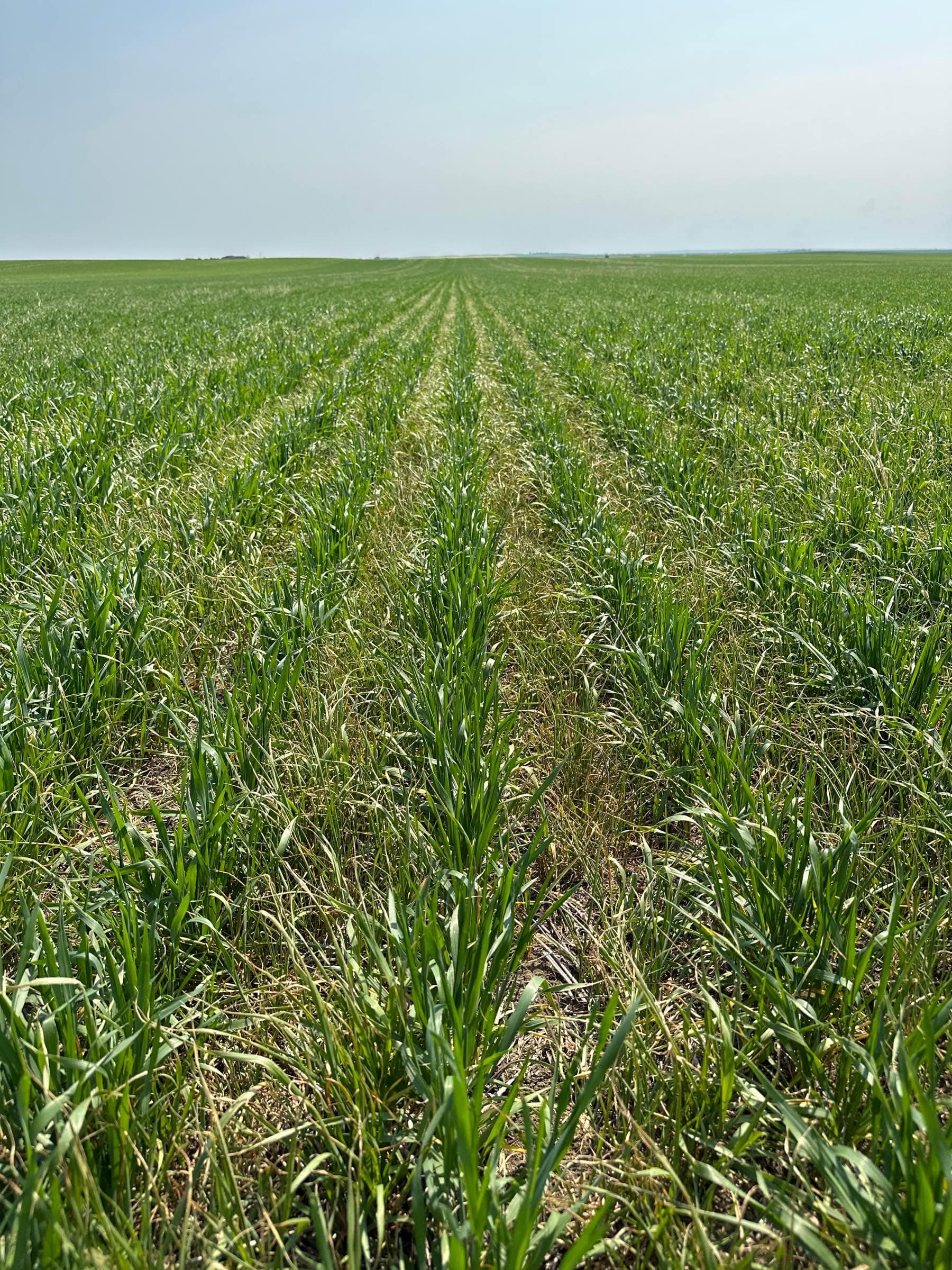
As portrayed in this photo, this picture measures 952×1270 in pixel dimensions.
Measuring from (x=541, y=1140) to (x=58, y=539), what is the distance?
428cm

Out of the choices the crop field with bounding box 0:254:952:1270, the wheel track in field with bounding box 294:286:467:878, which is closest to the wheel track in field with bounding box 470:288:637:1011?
the crop field with bounding box 0:254:952:1270

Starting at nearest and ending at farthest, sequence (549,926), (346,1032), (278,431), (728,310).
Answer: (346,1032), (549,926), (278,431), (728,310)

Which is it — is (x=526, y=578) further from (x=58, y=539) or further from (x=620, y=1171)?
(x=620, y=1171)

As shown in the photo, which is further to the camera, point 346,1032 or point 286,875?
point 286,875

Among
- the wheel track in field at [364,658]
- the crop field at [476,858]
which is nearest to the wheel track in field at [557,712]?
the crop field at [476,858]

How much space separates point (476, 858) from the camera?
2.05 m

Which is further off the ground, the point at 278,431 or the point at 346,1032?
the point at 278,431

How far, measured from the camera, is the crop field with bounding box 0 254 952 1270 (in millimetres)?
1272

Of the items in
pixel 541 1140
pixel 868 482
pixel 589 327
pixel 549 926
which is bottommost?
pixel 549 926

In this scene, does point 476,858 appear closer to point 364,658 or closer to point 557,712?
point 557,712

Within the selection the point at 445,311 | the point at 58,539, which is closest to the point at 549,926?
the point at 58,539

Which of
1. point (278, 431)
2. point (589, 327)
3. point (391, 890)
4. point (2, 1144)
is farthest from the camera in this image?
point (589, 327)

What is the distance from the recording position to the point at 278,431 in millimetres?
6660

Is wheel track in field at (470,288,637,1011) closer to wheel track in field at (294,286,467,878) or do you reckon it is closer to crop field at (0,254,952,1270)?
crop field at (0,254,952,1270)
